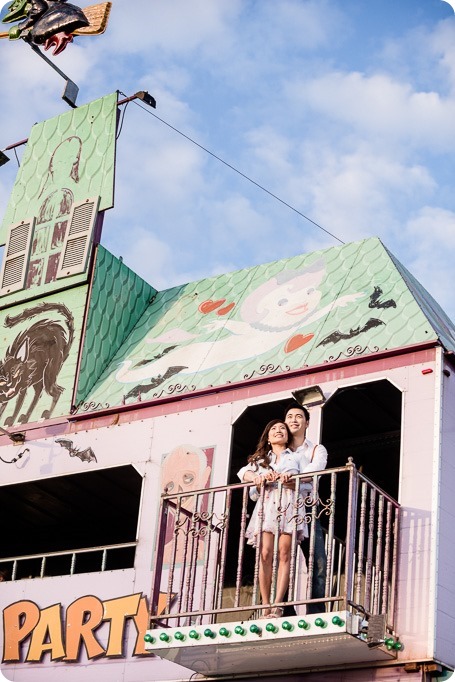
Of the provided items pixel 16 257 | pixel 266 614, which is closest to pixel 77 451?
pixel 16 257

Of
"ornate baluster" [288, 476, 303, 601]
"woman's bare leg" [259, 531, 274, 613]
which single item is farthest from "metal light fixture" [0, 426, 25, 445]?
"ornate baluster" [288, 476, 303, 601]

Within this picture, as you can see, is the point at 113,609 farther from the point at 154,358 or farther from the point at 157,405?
the point at 154,358

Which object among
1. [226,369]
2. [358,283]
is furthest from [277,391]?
[358,283]

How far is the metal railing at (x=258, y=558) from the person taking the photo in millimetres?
11523

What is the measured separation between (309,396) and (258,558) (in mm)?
2235

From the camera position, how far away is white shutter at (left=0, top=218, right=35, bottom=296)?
17500 millimetres

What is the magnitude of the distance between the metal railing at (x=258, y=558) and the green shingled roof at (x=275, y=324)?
1714 millimetres

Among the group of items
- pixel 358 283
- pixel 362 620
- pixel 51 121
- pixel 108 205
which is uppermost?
pixel 51 121

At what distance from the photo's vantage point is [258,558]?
12.0 meters

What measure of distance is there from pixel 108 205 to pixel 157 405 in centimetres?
377

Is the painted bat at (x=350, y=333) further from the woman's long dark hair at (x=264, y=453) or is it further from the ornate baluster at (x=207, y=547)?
the ornate baluster at (x=207, y=547)

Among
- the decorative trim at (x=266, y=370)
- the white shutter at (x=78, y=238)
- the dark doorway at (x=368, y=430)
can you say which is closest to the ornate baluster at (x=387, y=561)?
the dark doorway at (x=368, y=430)

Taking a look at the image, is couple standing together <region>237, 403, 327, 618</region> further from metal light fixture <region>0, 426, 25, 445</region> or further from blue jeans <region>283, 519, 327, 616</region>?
metal light fixture <region>0, 426, 25, 445</region>

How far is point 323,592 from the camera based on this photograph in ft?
38.9
